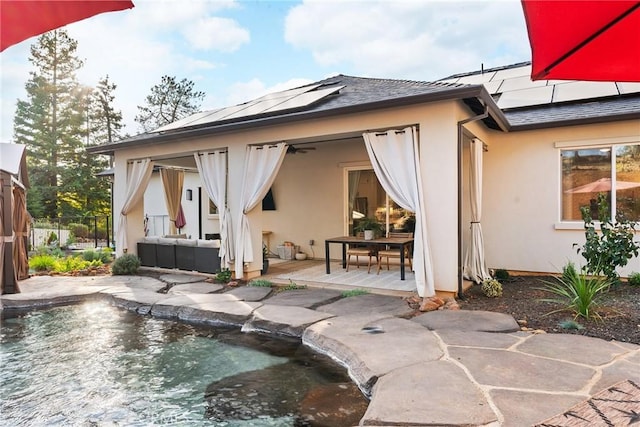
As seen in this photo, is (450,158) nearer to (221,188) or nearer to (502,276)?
(502,276)

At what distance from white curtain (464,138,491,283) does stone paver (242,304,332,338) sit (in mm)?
3088

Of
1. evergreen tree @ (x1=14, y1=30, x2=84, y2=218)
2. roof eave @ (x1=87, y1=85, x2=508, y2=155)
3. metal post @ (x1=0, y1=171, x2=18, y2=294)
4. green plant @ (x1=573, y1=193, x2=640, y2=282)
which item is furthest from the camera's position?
evergreen tree @ (x1=14, y1=30, x2=84, y2=218)

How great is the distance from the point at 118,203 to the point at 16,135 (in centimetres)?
2171

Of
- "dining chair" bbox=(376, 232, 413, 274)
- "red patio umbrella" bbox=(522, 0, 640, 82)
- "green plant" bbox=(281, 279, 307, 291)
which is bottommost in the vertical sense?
"green plant" bbox=(281, 279, 307, 291)

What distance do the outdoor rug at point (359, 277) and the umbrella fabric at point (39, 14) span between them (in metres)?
5.67

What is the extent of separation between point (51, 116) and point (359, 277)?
2589cm

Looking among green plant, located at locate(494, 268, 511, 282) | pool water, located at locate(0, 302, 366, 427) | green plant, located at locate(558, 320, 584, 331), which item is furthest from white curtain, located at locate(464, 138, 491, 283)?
pool water, located at locate(0, 302, 366, 427)

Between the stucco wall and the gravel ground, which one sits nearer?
the gravel ground

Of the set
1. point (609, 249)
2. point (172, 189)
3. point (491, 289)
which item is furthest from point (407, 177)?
point (172, 189)

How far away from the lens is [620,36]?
169 centimetres

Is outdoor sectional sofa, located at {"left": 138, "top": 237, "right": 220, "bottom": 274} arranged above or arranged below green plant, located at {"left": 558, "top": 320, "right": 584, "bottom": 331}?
above

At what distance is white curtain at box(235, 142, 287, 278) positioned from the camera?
7359 mm

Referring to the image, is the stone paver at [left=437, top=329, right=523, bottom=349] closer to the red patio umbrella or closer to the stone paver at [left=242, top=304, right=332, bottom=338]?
the stone paver at [left=242, top=304, right=332, bottom=338]

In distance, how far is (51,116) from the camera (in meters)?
25.0
